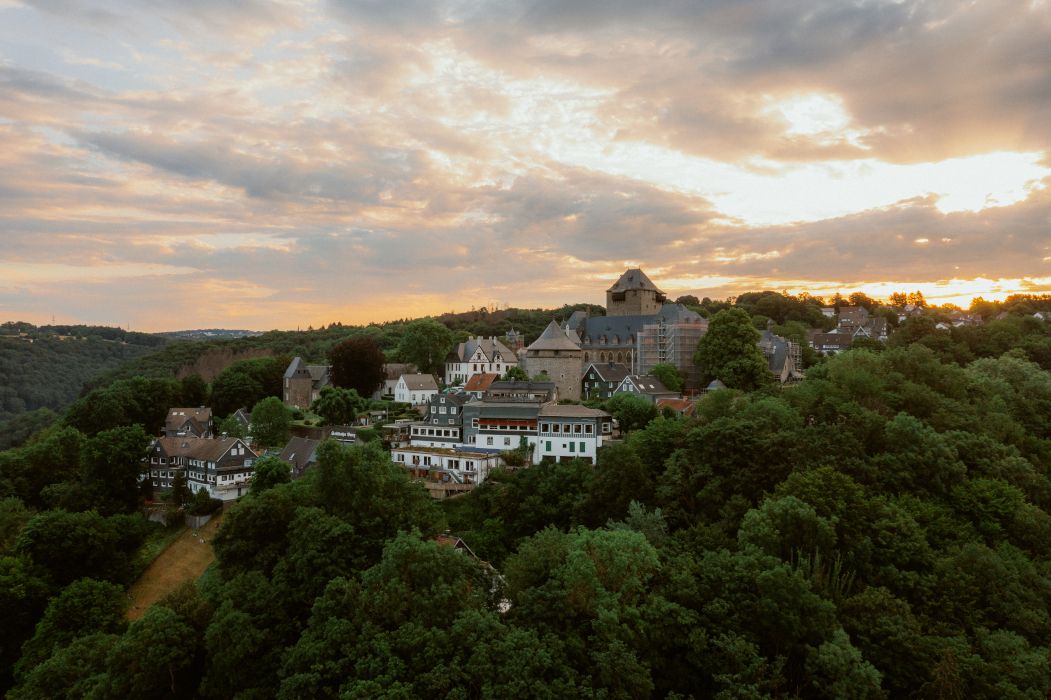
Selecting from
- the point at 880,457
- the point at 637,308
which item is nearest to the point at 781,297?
the point at 637,308

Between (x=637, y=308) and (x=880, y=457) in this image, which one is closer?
(x=880, y=457)

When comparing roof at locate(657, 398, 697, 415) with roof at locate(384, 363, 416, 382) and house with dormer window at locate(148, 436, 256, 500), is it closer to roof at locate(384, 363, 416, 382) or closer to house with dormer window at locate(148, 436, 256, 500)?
house with dormer window at locate(148, 436, 256, 500)

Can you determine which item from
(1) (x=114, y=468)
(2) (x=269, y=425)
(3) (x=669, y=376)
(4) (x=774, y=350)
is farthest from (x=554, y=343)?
(1) (x=114, y=468)

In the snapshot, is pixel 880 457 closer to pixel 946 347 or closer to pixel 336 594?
pixel 336 594

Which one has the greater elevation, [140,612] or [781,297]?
→ [781,297]

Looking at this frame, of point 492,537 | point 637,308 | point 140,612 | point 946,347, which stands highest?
point 637,308

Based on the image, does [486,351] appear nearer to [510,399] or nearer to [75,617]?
[510,399]
